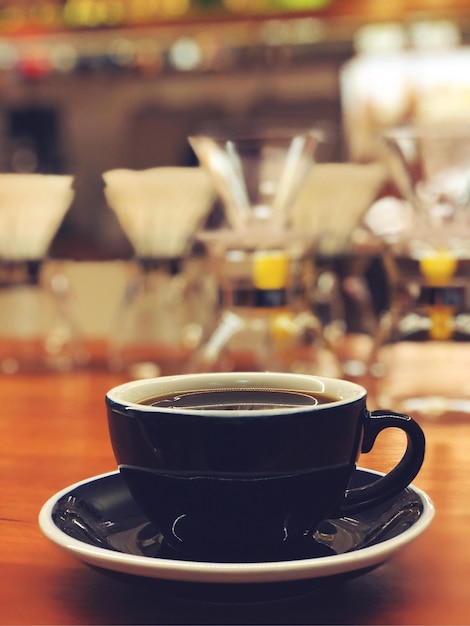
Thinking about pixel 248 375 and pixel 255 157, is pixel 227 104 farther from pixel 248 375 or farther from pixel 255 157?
pixel 248 375

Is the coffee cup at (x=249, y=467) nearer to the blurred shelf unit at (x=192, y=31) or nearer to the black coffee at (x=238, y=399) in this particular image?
the black coffee at (x=238, y=399)

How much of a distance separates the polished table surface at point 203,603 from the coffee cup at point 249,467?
0.02m

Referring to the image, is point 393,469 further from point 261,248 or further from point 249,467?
point 261,248

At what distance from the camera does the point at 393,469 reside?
37 centimetres

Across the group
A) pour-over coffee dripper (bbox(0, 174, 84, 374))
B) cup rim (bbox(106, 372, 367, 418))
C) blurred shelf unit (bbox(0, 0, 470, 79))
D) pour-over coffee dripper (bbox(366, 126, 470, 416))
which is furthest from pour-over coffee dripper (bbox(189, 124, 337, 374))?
blurred shelf unit (bbox(0, 0, 470, 79))

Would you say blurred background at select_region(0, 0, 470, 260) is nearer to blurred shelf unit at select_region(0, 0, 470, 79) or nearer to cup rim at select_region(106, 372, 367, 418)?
blurred shelf unit at select_region(0, 0, 470, 79)

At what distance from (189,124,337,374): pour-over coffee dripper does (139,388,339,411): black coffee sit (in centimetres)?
44

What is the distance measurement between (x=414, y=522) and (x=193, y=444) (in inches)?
3.4

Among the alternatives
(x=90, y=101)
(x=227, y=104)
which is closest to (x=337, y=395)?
(x=227, y=104)

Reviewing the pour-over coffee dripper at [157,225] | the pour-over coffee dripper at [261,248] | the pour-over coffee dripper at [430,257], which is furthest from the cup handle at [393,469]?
the pour-over coffee dripper at [157,225]

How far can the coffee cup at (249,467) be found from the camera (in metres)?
0.33

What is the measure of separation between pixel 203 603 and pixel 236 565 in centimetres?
4

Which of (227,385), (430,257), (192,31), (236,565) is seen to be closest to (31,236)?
(430,257)

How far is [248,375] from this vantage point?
1.31 feet
